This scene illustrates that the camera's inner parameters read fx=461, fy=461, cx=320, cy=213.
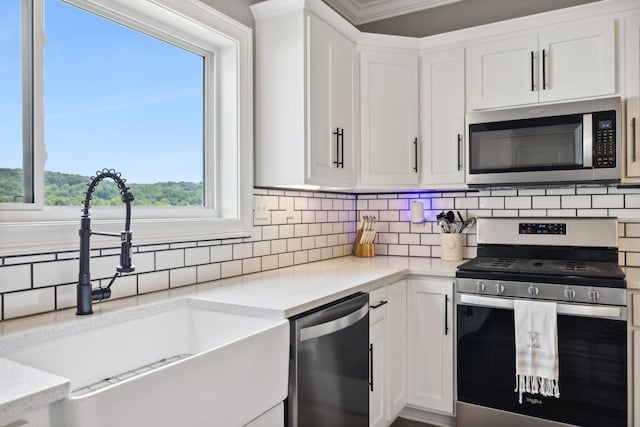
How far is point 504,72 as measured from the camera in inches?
104

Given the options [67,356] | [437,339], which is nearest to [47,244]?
[67,356]

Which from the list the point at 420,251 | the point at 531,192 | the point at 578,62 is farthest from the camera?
the point at 420,251

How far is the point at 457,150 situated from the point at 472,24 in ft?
3.07

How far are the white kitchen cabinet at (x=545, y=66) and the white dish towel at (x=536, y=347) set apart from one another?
3.82 ft

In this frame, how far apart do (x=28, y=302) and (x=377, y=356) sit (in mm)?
1510

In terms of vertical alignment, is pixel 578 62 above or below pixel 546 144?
above

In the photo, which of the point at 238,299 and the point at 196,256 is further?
the point at 196,256

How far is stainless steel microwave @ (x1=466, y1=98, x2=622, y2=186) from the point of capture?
2344 mm

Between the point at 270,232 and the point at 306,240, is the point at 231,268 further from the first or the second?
the point at 306,240

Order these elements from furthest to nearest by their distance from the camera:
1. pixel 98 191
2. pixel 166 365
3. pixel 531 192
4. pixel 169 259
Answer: pixel 531 192
pixel 169 259
pixel 98 191
pixel 166 365

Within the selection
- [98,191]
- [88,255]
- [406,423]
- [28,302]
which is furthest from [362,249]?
[28,302]

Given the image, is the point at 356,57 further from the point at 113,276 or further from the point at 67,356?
the point at 67,356

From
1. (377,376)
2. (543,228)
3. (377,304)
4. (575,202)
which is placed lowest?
(377,376)

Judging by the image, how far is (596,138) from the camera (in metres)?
2.36
